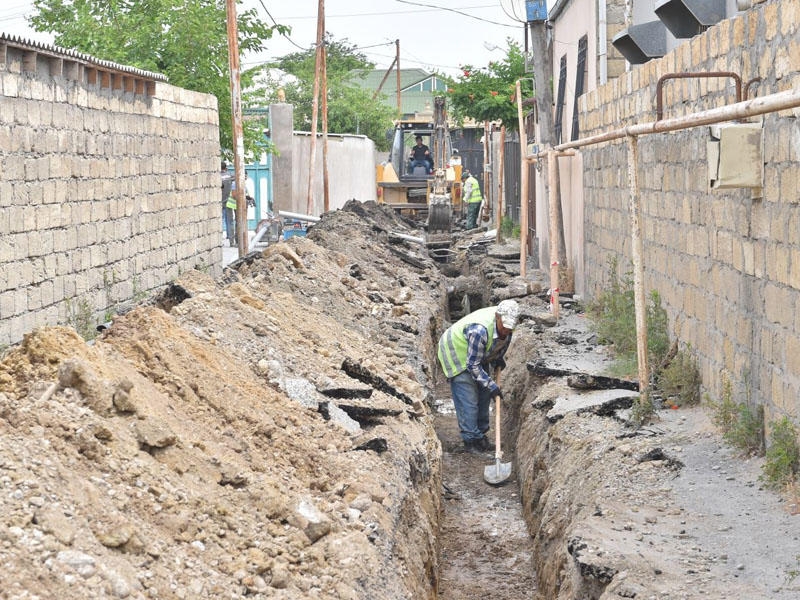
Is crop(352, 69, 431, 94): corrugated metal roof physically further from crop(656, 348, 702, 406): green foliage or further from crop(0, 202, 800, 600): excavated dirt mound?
crop(656, 348, 702, 406): green foliage

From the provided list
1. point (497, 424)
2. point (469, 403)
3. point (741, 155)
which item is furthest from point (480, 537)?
point (741, 155)

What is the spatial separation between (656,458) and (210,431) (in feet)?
8.76

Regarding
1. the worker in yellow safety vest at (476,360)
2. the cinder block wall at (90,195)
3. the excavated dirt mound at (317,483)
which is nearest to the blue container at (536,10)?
the cinder block wall at (90,195)

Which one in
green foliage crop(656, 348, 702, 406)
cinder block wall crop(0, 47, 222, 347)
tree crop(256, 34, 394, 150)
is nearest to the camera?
green foliage crop(656, 348, 702, 406)

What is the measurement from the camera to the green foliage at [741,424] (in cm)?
667

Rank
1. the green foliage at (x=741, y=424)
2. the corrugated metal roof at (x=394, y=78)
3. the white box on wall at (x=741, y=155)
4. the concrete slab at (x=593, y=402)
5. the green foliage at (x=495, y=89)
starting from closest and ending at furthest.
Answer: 1. the white box on wall at (x=741, y=155)
2. the green foliage at (x=741, y=424)
3. the concrete slab at (x=593, y=402)
4. the green foliage at (x=495, y=89)
5. the corrugated metal roof at (x=394, y=78)

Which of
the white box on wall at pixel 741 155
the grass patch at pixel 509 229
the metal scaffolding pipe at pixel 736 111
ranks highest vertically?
the metal scaffolding pipe at pixel 736 111

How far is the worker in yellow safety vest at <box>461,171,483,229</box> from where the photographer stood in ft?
98.7

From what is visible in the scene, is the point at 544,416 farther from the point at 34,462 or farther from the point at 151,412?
the point at 34,462

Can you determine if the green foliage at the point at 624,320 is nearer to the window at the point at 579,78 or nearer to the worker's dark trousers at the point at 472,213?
the window at the point at 579,78

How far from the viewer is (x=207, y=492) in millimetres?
5430

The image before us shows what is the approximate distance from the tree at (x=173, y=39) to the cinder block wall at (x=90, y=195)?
4.75m

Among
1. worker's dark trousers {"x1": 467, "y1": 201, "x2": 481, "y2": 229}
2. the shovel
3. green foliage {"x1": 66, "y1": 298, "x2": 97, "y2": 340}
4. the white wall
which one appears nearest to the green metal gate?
the white wall

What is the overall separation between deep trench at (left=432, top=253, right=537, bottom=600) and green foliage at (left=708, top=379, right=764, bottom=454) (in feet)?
5.45
